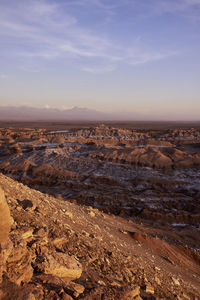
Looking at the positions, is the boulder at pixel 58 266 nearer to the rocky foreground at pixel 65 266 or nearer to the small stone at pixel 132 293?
the rocky foreground at pixel 65 266

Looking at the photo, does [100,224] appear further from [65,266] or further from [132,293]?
[132,293]

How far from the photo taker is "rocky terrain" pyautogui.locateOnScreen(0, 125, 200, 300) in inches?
112

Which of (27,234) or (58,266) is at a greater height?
(27,234)

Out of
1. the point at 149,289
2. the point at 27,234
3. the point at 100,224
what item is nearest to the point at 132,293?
the point at 149,289

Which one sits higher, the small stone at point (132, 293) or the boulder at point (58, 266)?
the boulder at point (58, 266)

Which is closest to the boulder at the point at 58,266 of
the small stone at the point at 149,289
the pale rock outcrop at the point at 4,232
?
the pale rock outcrop at the point at 4,232

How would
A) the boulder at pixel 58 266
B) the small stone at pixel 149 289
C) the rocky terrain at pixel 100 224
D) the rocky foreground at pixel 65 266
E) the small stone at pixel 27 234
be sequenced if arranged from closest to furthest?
the rocky foreground at pixel 65 266
the rocky terrain at pixel 100 224
the boulder at pixel 58 266
the small stone at pixel 27 234
the small stone at pixel 149 289

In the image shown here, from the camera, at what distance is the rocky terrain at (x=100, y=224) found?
9.32 ft

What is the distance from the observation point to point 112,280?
143 inches

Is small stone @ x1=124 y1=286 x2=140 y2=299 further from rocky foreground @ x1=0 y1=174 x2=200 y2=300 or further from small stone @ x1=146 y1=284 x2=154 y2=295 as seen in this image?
small stone @ x1=146 y1=284 x2=154 y2=295

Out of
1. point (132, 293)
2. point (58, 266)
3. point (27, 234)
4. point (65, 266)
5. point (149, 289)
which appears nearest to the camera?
point (132, 293)

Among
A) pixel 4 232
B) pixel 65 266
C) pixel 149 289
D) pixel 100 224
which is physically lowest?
pixel 100 224

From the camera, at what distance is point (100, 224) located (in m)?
7.54

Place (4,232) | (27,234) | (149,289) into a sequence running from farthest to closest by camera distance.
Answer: (149,289), (27,234), (4,232)
